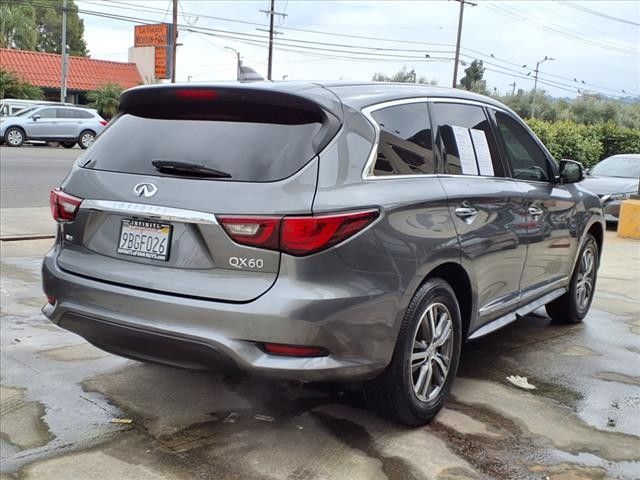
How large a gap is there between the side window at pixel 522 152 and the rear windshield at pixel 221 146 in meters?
1.99

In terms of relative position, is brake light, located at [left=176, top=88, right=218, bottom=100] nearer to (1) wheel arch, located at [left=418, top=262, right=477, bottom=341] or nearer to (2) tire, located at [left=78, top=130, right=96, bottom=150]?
(1) wheel arch, located at [left=418, top=262, right=477, bottom=341]

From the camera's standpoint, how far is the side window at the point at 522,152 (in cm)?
476

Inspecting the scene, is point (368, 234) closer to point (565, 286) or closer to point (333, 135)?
point (333, 135)

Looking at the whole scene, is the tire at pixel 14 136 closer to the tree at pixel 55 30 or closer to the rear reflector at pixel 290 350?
the rear reflector at pixel 290 350

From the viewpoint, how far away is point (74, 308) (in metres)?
3.43

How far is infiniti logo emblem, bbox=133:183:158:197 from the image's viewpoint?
324 centimetres

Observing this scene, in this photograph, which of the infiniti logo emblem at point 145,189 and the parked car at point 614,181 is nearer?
the infiniti logo emblem at point 145,189

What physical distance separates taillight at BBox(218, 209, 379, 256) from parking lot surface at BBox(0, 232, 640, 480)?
3.42ft

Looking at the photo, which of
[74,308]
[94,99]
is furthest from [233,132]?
[94,99]

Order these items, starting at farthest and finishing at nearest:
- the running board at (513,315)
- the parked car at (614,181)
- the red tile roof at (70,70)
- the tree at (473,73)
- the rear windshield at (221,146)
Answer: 1. the tree at (473,73)
2. the red tile roof at (70,70)
3. the parked car at (614,181)
4. the running board at (513,315)
5. the rear windshield at (221,146)

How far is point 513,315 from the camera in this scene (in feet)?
15.5

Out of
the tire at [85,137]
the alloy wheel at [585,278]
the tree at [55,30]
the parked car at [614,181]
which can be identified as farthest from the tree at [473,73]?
the alloy wheel at [585,278]

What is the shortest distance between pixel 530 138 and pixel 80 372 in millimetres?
3477

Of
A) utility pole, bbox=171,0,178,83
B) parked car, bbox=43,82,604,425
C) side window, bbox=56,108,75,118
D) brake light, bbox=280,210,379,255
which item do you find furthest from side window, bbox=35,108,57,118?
brake light, bbox=280,210,379,255
